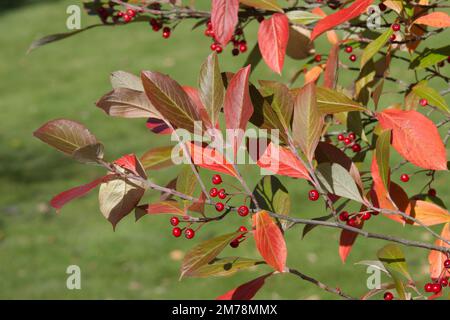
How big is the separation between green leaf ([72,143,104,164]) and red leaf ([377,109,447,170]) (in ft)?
1.94

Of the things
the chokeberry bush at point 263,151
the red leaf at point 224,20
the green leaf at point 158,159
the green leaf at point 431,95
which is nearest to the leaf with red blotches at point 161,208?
the chokeberry bush at point 263,151

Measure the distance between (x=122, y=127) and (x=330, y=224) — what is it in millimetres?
6868

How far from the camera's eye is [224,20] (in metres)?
1.53

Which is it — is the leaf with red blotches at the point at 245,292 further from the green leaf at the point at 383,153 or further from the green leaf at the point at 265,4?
the green leaf at the point at 265,4

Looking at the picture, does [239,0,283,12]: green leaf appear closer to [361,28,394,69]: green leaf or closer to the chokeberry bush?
the chokeberry bush

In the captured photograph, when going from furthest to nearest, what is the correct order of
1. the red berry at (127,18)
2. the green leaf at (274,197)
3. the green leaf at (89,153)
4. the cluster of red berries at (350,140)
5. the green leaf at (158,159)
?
the red berry at (127,18)
the cluster of red berries at (350,140)
the green leaf at (158,159)
the green leaf at (274,197)
the green leaf at (89,153)

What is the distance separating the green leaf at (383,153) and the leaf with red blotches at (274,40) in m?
0.32

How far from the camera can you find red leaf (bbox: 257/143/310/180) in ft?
4.43

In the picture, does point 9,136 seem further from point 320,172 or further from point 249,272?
point 320,172

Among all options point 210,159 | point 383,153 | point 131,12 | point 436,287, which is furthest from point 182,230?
point 131,12

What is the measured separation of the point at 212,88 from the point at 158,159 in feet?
1.31

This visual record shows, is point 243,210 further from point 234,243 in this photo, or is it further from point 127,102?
point 127,102

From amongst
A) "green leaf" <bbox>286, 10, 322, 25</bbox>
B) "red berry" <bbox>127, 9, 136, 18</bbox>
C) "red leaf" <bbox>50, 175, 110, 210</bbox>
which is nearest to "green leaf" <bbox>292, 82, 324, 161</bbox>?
"red leaf" <bbox>50, 175, 110, 210</bbox>

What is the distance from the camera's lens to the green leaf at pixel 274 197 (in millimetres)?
1474
